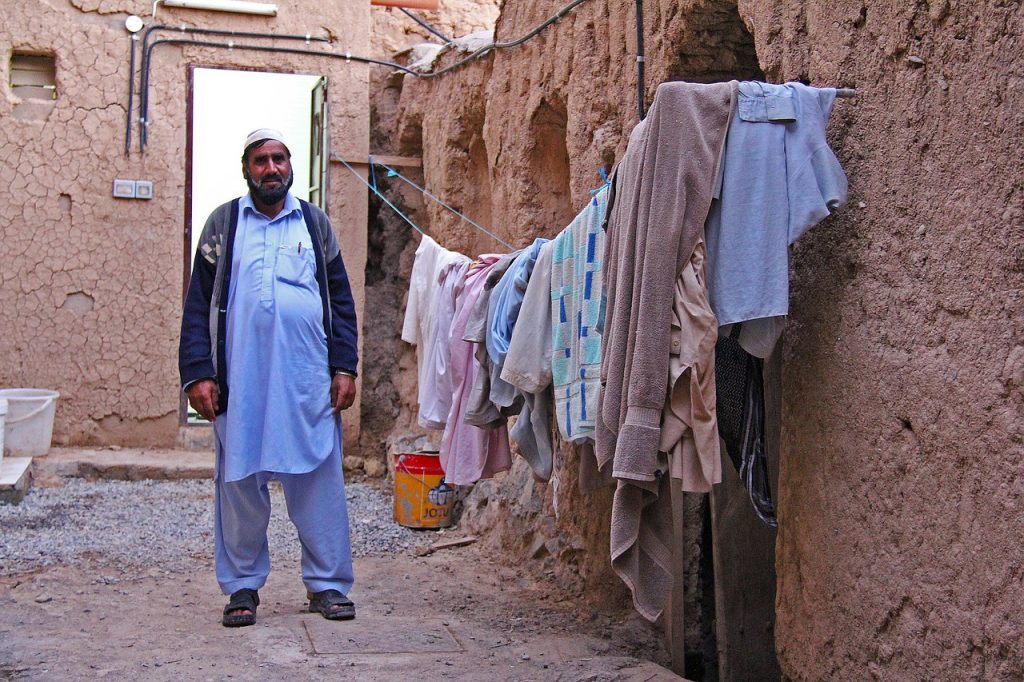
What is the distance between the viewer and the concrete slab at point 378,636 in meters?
3.88

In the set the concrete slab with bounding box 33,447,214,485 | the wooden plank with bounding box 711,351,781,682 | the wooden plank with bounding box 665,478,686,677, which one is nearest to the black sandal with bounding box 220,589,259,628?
the wooden plank with bounding box 665,478,686,677

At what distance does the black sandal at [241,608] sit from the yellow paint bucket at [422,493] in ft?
7.58

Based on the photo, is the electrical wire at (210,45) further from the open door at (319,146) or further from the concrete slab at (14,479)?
the concrete slab at (14,479)

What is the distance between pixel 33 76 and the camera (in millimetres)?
7859

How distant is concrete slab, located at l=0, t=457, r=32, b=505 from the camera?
6426mm

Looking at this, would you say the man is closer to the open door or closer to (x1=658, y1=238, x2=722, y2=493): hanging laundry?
(x1=658, y1=238, x2=722, y2=493): hanging laundry

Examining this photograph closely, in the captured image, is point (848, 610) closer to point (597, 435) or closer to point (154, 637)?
point (597, 435)

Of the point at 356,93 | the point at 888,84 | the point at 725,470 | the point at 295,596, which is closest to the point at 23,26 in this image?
the point at 356,93

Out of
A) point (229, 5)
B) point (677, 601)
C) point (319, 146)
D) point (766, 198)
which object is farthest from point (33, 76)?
point (766, 198)

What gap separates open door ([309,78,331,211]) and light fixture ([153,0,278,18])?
0.61 m

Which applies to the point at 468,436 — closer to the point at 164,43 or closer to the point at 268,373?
the point at 268,373

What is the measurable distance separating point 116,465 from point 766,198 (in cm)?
583

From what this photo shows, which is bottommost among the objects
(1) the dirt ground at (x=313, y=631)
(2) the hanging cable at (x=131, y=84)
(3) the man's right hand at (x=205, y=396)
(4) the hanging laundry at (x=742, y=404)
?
(1) the dirt ground at (x=313, y=631)

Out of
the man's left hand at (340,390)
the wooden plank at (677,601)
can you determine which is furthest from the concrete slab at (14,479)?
the wooden plank at (677,601)
